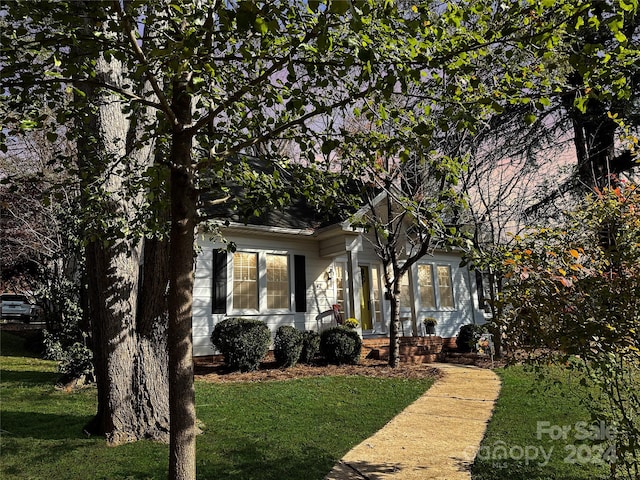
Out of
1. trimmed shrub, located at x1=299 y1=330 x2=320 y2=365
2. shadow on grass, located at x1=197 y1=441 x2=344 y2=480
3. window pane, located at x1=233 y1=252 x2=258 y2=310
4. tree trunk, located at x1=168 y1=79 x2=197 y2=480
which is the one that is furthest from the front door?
tree trunk, located at x1=168 y1=79 x2=197 y2=480

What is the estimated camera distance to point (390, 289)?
438 inches

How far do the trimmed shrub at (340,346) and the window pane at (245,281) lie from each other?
7.04 ft

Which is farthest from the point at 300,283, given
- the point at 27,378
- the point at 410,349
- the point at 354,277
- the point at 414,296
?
the point at 27,378

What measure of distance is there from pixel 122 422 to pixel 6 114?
3.60 metres

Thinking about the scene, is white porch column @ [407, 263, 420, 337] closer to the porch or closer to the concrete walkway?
the porch

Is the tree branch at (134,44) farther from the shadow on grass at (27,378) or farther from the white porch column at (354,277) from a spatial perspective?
the white porch column at (354,277)

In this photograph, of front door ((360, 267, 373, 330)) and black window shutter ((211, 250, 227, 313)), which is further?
front door ((360, 267, 373, 330))

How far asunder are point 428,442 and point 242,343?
16.9 feet

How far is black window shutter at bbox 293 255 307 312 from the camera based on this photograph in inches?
487

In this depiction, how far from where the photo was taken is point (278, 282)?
12.2 m

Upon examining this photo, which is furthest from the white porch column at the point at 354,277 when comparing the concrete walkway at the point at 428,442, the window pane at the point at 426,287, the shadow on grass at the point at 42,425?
the shadow on grass at the point at 42,425

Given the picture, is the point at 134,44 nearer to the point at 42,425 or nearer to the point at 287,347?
the point at 42,425

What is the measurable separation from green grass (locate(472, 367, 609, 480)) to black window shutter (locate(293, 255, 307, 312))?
6.25 metres

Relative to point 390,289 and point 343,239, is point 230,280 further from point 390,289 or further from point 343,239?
point 390,289
